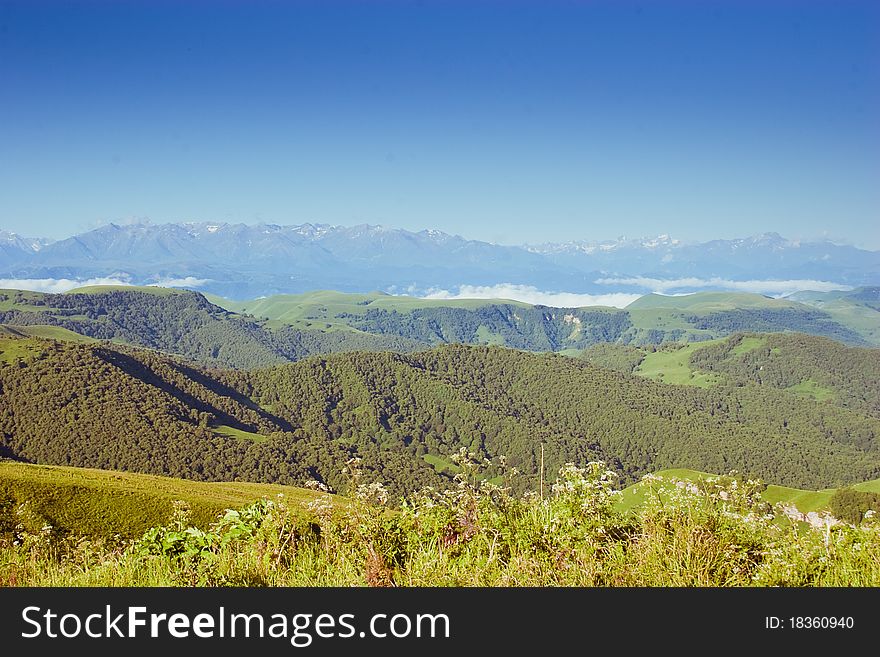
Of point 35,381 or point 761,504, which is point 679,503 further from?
point 35,381

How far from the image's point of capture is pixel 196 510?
942 inches

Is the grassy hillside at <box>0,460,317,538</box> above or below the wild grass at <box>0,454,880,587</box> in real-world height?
below

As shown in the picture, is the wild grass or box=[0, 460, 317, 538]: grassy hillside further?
box=[0, 460, 317, 538]: grassy hillside

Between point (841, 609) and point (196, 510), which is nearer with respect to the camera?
point (841, 609)

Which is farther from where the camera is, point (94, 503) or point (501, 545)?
point (94, 503)

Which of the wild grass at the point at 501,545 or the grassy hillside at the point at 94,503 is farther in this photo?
the grassy hillside at the point at 94,503

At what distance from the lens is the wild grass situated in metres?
5.09

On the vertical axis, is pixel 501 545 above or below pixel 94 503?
above

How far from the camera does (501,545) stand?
18.9 feet

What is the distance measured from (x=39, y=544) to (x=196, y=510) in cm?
1862

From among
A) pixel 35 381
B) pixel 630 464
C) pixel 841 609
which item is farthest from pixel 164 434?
pixel 841 609

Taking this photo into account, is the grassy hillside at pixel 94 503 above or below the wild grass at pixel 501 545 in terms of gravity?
below

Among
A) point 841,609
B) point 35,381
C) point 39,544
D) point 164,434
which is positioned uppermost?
point 841,609

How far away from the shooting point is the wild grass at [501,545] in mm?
5094
